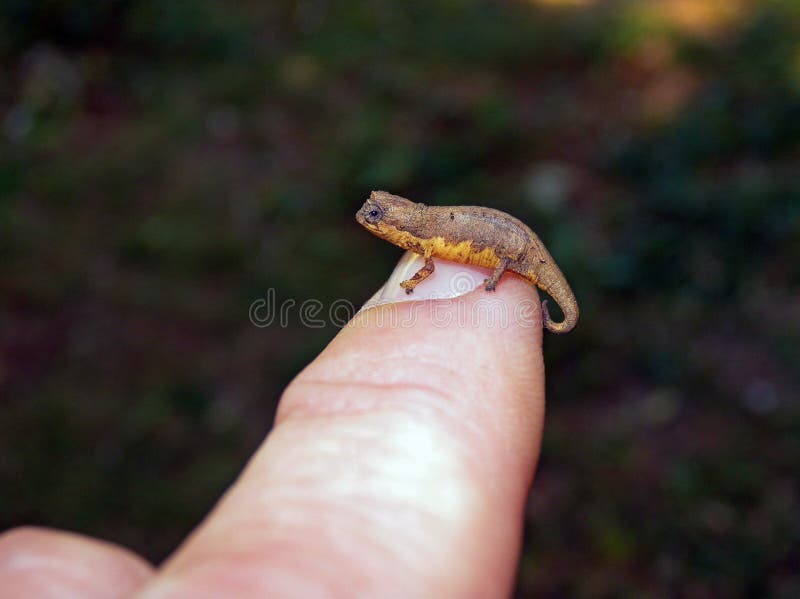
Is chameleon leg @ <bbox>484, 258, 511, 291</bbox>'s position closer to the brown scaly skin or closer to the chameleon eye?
the brown scaly skin

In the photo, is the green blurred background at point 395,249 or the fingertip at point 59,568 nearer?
the fingertip at point 59,568

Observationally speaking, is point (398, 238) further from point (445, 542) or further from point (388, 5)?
point (388, 5)

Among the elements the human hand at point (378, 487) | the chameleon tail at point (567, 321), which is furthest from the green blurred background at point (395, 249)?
the human hand at point (378, 487)

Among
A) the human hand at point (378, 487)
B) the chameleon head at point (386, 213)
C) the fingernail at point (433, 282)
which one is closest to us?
the human hand at point (378, 487)

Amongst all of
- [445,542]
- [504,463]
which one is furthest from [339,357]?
[445,542]

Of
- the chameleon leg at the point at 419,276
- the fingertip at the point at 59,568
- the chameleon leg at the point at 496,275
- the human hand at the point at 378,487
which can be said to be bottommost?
the fingertip at the point at 59,568

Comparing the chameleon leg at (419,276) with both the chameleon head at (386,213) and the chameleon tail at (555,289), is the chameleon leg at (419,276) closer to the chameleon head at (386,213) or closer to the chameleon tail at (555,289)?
the chameleon head at (386,213)

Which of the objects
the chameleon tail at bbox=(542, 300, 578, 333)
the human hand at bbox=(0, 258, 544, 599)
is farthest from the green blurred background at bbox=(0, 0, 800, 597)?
the human hand at bbox=(0, 258, 544, 599)
